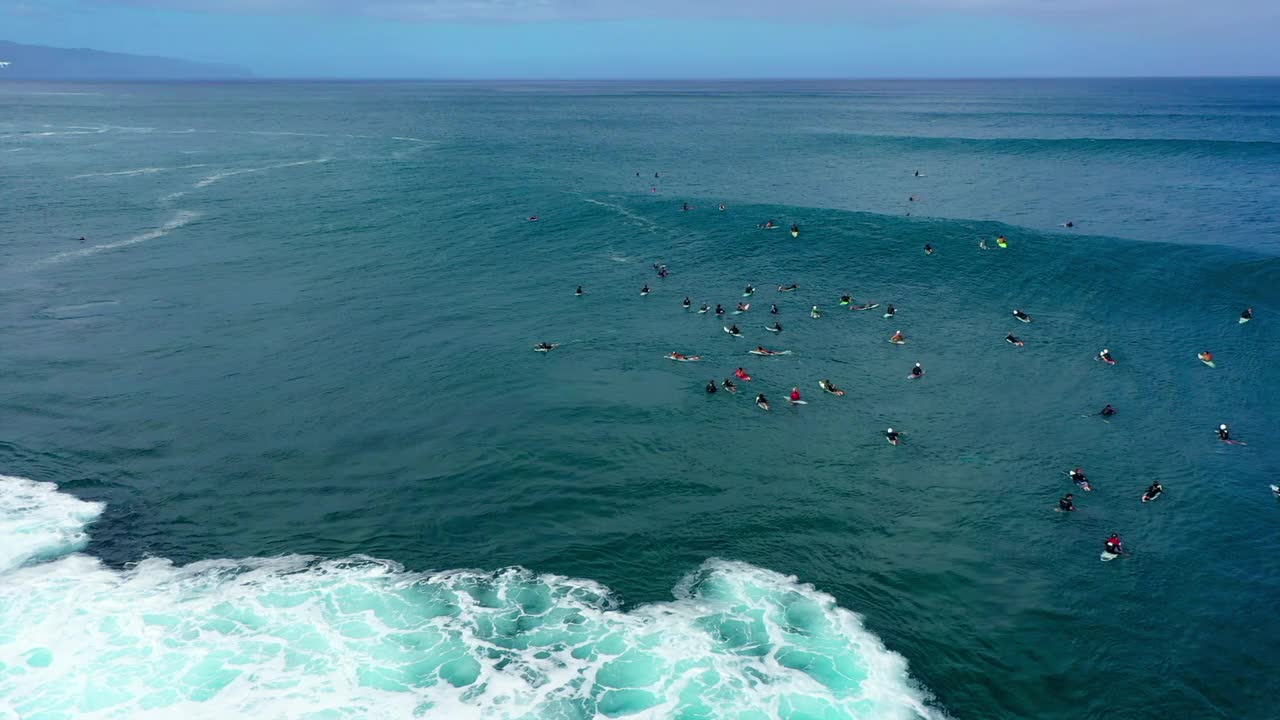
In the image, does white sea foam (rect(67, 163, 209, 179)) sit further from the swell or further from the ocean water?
the swell

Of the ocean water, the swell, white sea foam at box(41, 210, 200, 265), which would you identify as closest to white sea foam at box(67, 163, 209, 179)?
the ocean water

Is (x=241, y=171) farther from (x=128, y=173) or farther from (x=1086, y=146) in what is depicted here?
(x=1086, y=146)

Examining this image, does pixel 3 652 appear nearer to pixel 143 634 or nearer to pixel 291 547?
pixel 143 634

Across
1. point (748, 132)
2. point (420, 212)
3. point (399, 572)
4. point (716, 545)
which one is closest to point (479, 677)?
point (399, 572)

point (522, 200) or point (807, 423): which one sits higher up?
point (522, 200)

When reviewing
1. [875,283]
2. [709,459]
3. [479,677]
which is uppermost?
[875,283]

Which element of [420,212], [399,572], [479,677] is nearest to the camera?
[479,677]

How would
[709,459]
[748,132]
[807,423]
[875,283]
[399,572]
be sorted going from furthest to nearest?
[748,132]
[875,283]
[807,423]
[709,459]
[399,572]
